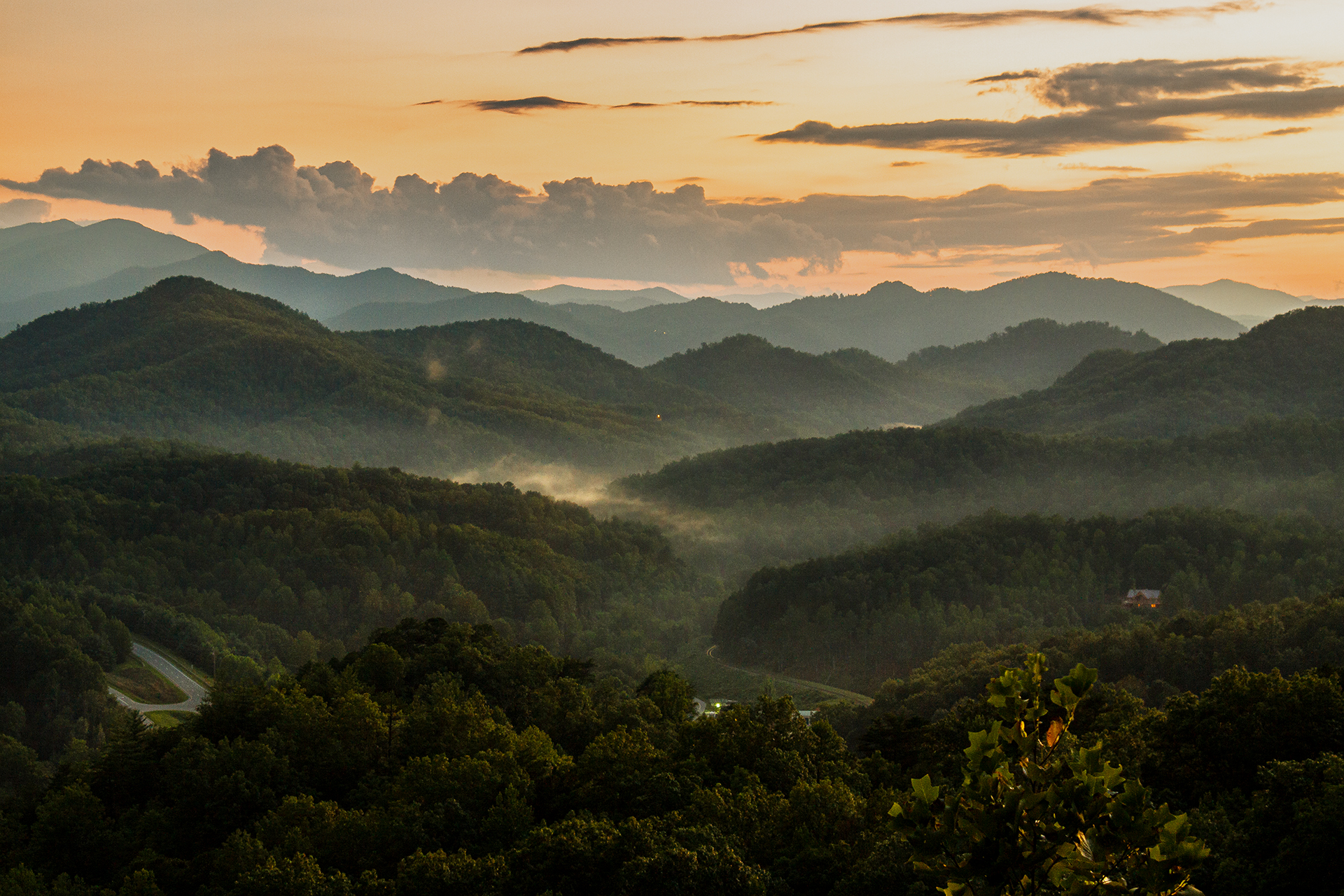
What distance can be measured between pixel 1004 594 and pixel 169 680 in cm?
13454

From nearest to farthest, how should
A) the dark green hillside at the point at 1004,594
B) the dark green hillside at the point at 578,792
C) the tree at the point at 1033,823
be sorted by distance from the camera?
the tree at the point at 1033,823
the dark green hillside at the point at 578,792
the dark green hillside at the point at 1004,594

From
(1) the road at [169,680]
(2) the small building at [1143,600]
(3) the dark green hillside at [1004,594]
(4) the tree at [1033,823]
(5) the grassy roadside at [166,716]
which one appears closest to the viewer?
(4) the tree at [1033,823]

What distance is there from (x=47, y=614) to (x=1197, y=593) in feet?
586

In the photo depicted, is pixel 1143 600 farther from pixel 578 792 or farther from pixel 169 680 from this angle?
pixel 169 680

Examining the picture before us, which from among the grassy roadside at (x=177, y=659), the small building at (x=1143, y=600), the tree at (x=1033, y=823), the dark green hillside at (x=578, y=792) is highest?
the tree at (x=1033, y=823)

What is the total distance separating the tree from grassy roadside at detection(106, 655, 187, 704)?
505 feet

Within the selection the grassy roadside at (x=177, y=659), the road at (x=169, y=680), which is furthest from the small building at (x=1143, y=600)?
the grassy roadside at (x=177, y=659)

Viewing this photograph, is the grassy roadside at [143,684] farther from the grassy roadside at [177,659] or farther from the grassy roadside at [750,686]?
the grassy roadside at [750,686]

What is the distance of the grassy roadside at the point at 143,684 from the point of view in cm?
14888

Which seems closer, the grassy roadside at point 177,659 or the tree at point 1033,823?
the tree at point 1033,823

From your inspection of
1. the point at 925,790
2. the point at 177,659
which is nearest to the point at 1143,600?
the point at 177,659

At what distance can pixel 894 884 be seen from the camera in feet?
143

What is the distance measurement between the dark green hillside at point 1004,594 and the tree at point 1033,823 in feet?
531

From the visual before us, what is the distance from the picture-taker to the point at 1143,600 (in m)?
184
